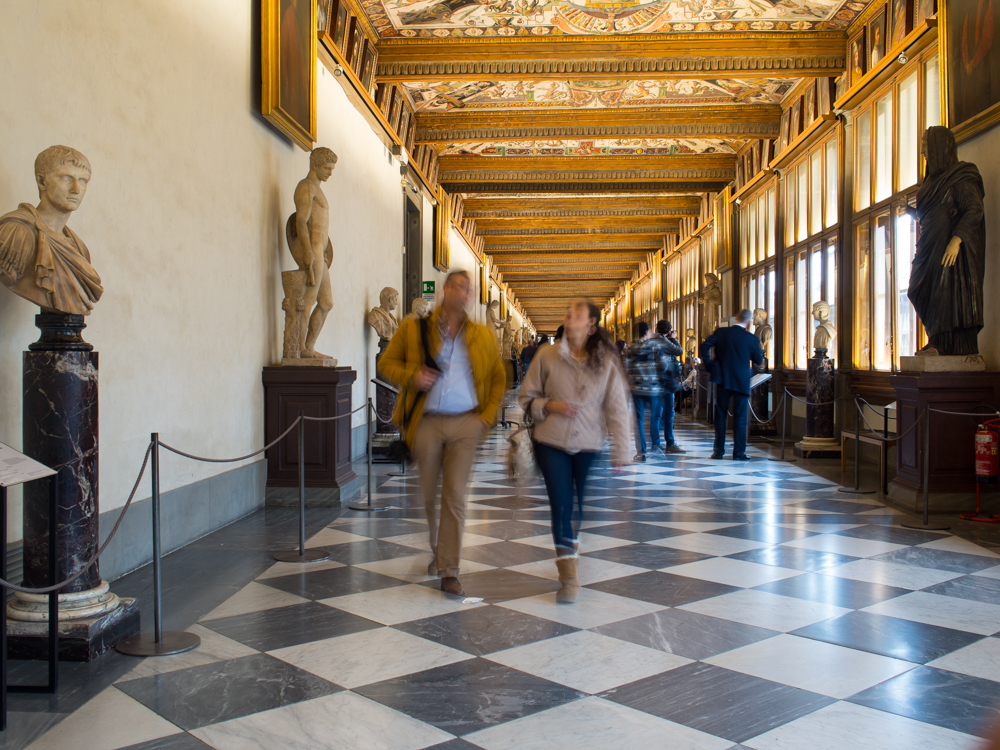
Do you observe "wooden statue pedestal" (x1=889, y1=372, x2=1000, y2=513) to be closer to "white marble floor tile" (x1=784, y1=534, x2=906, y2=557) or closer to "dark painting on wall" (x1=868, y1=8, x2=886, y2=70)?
"white marble floor tile" (x1=784, y1=534, x2=906, y2=557)

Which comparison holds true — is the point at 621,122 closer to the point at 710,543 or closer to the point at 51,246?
the point at 710,543

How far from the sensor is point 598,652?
352 cm

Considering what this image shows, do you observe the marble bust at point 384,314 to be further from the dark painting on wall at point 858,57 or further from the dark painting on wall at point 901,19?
the dark painting on wall at point 901,19

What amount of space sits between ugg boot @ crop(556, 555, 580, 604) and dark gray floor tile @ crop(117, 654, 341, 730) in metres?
1.48

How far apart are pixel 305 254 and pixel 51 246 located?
3.97 metres

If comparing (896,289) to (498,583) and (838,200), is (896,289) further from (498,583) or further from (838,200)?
(498,583)

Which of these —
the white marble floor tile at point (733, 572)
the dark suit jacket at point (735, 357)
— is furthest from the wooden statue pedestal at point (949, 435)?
the dark suit jacket at point (735, 357)

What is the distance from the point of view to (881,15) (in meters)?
9.87

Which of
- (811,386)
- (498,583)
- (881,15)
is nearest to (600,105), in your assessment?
(881,15)

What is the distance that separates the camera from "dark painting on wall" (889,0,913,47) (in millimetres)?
9141

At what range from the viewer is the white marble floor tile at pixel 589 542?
222 inches

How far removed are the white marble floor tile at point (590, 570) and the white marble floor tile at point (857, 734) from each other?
6.35ft

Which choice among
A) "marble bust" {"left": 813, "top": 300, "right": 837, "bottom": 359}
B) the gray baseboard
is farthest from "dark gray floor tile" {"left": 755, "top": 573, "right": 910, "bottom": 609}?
"marble bust" {"left": 813, "top": 300, "right": 837, "bottom": 359}

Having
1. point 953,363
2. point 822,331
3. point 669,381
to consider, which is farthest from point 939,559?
point 822,331
